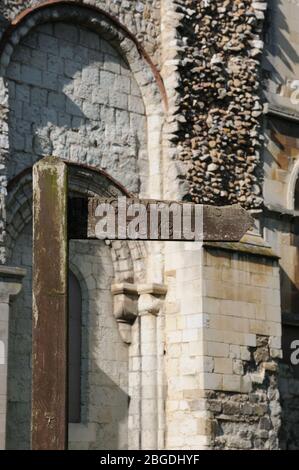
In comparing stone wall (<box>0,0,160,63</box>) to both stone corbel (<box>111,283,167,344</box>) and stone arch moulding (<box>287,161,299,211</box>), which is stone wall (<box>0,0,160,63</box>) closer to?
stone arch moulding (<box>287,161,299,211</box>)

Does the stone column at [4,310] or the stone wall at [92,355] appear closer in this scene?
the stone column at [4,310]

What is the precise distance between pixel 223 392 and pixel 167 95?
3.53 meters

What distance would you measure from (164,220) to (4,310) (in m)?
5.86

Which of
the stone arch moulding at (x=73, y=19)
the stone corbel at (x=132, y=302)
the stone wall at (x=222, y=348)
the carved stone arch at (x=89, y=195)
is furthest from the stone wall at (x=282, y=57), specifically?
the stone corbel at (x=132, y=302)

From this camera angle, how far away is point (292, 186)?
A: 47.5ft

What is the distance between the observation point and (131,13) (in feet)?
43.5

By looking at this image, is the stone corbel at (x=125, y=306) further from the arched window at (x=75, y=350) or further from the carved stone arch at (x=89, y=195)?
Result: the arched window at (x=75, y=350)

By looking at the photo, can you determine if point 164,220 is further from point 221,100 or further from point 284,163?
point 284,163

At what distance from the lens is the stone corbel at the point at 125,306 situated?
12.8 metres

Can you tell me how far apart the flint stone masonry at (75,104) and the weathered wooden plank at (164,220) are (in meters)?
6.30

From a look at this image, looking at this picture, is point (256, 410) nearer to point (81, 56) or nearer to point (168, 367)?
point (168, 367)

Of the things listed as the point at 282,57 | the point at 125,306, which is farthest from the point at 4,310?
the point at 282,57

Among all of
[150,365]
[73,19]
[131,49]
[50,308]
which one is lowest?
[50,308]

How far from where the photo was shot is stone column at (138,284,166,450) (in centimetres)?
1248
